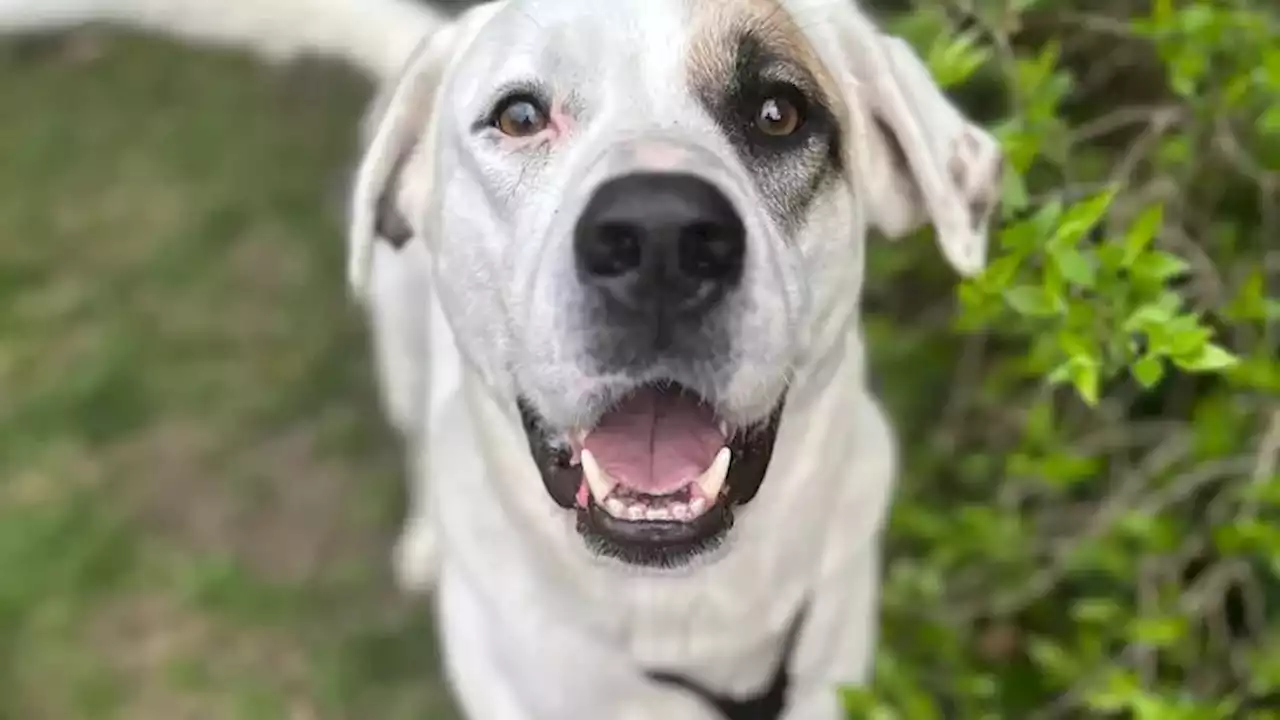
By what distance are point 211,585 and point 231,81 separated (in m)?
1.32

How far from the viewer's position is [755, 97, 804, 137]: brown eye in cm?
127

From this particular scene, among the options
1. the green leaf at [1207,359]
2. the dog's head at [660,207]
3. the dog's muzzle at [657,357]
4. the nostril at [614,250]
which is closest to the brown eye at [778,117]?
the dog's head at [660,207]

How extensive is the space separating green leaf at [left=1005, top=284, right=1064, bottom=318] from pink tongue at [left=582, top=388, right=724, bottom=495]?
0.39 m

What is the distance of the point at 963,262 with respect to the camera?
1384 mm

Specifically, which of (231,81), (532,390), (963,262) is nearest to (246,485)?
(231,81)

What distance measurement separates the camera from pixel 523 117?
4.14ft

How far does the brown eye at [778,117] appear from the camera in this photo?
1.27m

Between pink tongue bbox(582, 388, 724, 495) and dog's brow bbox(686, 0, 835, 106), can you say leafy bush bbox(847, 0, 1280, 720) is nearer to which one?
dog's brow bbox(686, 0, 835, 106)

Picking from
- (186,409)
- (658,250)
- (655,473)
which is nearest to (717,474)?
(655,473)

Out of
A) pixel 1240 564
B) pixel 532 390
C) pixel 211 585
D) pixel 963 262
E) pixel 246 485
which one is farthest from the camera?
pixel 246 485

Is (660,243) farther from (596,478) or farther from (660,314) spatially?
(596,478)

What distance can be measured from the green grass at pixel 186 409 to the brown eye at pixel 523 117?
116 cm

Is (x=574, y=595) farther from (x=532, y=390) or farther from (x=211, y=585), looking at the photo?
(x=211, y=585)

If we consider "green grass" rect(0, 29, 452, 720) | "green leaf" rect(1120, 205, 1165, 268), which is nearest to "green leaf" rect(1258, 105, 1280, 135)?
"green leaf" rect(1120, 205, 1165, 268)
